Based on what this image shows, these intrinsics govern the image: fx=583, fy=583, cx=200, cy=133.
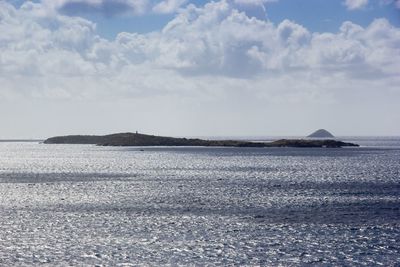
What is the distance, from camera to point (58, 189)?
72875 millimetres

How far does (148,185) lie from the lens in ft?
262

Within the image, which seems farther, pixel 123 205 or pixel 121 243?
pixel 123 205

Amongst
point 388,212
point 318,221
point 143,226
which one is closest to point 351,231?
point 318,221

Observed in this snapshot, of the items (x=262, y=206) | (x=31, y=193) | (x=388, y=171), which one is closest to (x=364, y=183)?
(x=388, y=171)

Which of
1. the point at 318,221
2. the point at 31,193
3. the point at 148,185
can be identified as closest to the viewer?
the point at 318,221

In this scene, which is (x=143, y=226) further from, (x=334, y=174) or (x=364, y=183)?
(x=334, y=174)

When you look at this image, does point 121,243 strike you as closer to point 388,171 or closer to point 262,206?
point 262,206

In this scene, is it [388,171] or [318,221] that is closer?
[318,221]

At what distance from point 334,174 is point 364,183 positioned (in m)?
17.9

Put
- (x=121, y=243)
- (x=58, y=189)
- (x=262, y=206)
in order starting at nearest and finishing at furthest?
1. (x=121, y=243)
2. (x=262, y=206)
3. (x=58, y=189)

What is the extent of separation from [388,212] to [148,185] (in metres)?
37.9

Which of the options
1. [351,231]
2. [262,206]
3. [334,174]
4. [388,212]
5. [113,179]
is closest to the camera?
[351,231]

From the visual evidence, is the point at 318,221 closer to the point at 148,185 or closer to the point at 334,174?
the point at 148,185

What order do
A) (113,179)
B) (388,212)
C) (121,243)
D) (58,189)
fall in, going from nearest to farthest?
1. (121,243)
2. (388,212)
3. (58,189)
4. (113,179)
